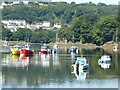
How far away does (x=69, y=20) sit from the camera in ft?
100

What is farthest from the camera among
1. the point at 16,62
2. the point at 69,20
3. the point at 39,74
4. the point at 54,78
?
the point at 69,20

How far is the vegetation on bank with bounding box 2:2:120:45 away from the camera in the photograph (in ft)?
79.3

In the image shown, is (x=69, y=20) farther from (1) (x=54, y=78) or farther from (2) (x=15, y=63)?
(1) (x=54, y=78)

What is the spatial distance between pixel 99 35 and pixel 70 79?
1596cm

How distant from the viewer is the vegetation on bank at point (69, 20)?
952 inches

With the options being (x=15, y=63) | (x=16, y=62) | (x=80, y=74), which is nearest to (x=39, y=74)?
(x=80, y=74)

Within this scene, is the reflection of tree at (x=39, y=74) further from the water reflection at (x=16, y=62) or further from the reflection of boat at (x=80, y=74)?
the water reflection at (x=16, y=62)

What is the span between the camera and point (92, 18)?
2617cm

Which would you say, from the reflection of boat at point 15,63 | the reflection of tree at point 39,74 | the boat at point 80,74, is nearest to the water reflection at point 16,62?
the reflection of boat at point 15,63

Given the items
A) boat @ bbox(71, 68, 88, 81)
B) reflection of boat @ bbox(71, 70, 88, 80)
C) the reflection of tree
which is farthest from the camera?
reflection of boat @ bbox(71, 70, 88, 80)

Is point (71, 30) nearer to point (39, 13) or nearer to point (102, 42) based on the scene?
point (102, 42)

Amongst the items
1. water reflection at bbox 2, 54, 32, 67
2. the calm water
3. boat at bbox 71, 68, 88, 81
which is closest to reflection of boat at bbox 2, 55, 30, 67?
water reflection at bbox 2, 54, 32, 67

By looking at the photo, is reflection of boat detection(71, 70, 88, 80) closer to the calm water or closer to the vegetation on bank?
the calm water

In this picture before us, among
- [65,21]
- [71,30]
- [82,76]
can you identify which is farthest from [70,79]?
[65,21]
